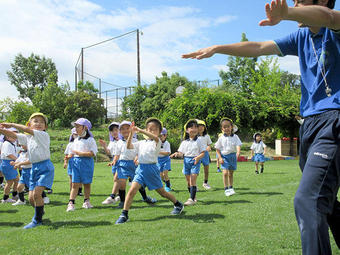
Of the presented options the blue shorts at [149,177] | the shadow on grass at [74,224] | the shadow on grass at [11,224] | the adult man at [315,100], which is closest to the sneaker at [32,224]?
the shadow on grass at [74,224]

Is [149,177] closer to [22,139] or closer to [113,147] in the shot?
[22,139]

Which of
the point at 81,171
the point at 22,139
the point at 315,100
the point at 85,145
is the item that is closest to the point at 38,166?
the point at 22,139

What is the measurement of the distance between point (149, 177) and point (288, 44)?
12.5 ft

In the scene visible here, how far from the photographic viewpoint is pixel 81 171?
7156 millimetres

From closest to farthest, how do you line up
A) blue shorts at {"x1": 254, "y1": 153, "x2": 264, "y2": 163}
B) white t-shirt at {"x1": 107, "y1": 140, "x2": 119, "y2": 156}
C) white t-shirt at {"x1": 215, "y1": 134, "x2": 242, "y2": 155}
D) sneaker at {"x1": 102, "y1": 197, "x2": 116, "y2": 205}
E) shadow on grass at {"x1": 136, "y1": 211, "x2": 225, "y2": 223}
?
shadow on grass at {"x1": 136, "y1": 211, "x2": 225, "y2": 223}, sneaker at {"x1": 102, "y1": 197, "x2": 116, "y2": 205}, white t-shirt at {"x1": 107, "y1": 140, "x2": 119, "y2": 156}, white t-shirt at {"x1": 215, "y1": 134, "x2": 242, "y2": 155}, blue shorts at {"x1": 254, "y1": 153, "x2": 264, "y2": 163}

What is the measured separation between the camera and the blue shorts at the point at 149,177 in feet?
19.4

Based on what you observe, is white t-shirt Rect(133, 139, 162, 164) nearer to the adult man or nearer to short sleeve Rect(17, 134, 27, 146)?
short sleeve Rect(17, 134, 27, 146)

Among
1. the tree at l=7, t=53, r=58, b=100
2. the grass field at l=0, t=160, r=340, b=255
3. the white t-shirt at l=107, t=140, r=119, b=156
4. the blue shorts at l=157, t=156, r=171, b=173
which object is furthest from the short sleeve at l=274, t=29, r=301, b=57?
the tree at l=7, t=53, r=58, b=100

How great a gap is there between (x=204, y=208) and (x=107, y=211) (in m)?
2.05

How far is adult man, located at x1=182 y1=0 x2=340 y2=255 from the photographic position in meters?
1.90

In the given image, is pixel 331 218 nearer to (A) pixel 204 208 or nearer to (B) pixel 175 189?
(A) pixel 204 208

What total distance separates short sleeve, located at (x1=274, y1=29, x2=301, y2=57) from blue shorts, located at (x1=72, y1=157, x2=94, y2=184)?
17.8 ft

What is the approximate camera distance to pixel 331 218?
8.61 ft

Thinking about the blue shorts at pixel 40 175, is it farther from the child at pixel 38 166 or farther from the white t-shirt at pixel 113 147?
the white t-shirt at pixel 113 147
